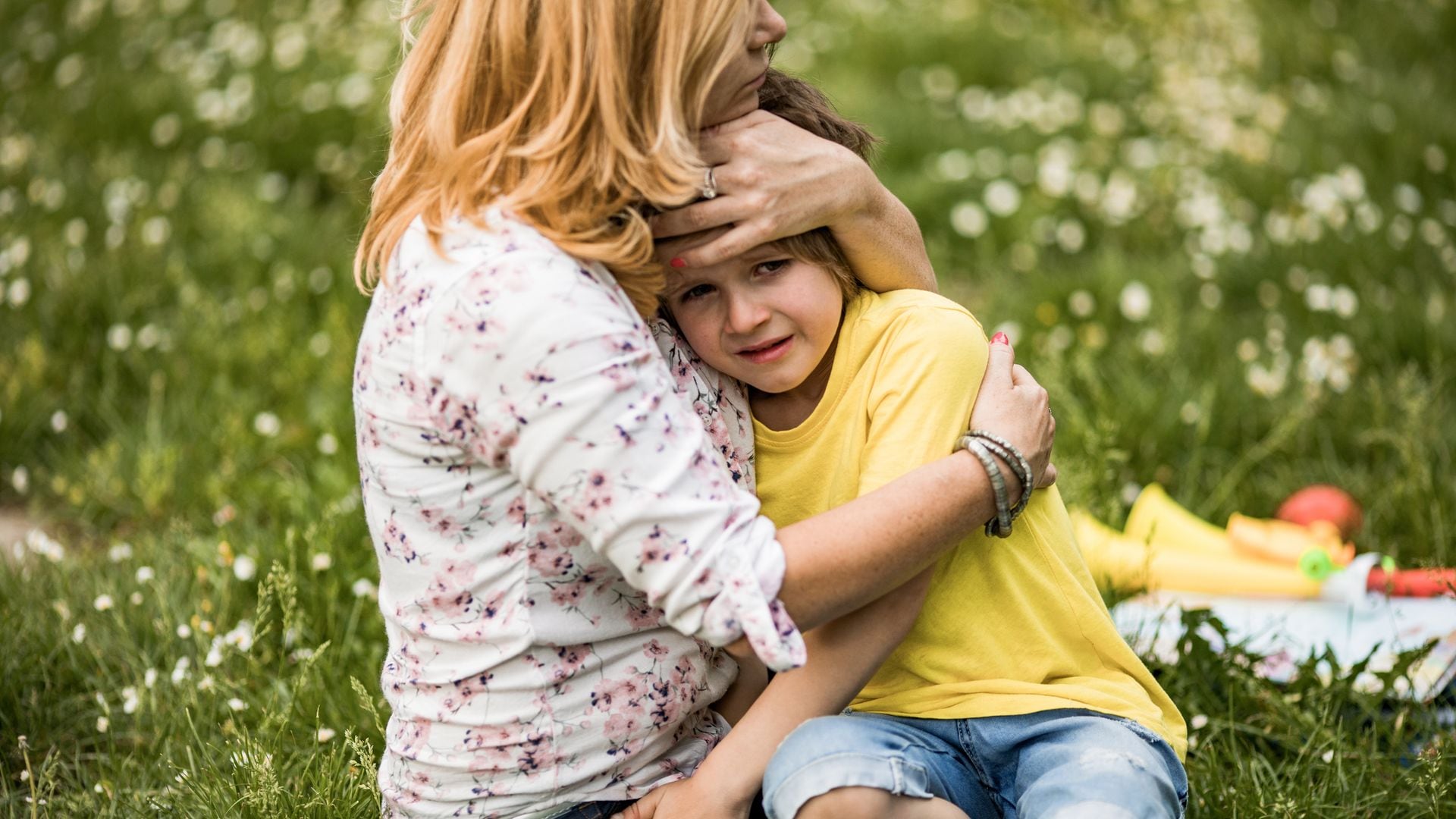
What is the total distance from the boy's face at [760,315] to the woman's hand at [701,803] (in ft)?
1.83

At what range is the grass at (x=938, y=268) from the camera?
2.43 metres

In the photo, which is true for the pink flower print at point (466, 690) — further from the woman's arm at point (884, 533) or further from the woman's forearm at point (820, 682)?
the woman's arm at point (884, 533)

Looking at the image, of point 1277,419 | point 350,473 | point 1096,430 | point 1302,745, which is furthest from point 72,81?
point 1302,745

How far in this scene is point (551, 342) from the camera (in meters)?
1.54

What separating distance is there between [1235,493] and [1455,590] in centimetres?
84

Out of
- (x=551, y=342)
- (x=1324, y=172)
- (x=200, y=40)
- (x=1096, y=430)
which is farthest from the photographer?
(x=200, y=40)

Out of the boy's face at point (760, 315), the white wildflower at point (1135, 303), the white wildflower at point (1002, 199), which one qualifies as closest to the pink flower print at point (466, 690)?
the boy's face at point (760, 315)

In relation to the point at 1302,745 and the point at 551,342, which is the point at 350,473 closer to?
the point at 551,342

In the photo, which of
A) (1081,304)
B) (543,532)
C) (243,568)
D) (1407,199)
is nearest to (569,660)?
(543,532)

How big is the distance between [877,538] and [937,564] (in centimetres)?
31

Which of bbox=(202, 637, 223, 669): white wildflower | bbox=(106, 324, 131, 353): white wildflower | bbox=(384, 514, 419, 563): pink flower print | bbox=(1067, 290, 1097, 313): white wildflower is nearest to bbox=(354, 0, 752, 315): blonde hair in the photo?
bbox=(384, 514, 419, 563): pink flower print

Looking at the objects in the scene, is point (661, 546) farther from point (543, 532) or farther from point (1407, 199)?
point (1407, 199)

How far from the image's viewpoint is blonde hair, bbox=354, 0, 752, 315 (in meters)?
1.63

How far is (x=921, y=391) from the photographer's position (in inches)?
71.9
